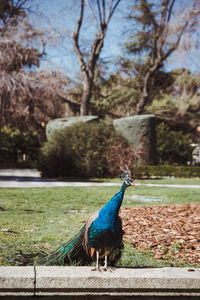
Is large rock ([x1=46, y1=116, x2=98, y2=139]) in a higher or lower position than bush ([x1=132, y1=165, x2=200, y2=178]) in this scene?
higher

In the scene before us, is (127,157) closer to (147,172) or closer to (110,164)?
(110,164)

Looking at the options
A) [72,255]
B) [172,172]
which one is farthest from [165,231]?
[172,172]

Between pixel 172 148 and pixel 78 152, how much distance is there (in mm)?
9260

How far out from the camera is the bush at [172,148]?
73.5 feet

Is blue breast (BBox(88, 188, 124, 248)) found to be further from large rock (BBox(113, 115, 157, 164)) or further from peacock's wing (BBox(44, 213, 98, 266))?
large rock (BBox(113, 115, 157, 164))

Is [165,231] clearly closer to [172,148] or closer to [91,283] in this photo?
[91,283]

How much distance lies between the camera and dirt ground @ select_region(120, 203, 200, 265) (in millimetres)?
4127

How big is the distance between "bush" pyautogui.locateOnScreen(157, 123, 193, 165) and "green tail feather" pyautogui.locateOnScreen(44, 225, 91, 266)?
63.7 ft

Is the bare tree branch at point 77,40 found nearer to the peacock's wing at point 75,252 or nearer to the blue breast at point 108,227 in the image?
the peacock's wing at point 75,252

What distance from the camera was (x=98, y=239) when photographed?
2857 mm

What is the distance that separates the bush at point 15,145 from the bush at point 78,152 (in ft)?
25.6

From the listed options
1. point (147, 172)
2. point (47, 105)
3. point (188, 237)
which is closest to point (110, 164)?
point (147, 172)

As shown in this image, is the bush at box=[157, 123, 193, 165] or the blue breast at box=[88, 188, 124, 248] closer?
the blue breast at box=[88, 188, 124, 248]

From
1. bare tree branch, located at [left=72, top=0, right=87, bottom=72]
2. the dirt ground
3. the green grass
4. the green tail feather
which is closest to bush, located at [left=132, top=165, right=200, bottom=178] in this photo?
→ the green grass
